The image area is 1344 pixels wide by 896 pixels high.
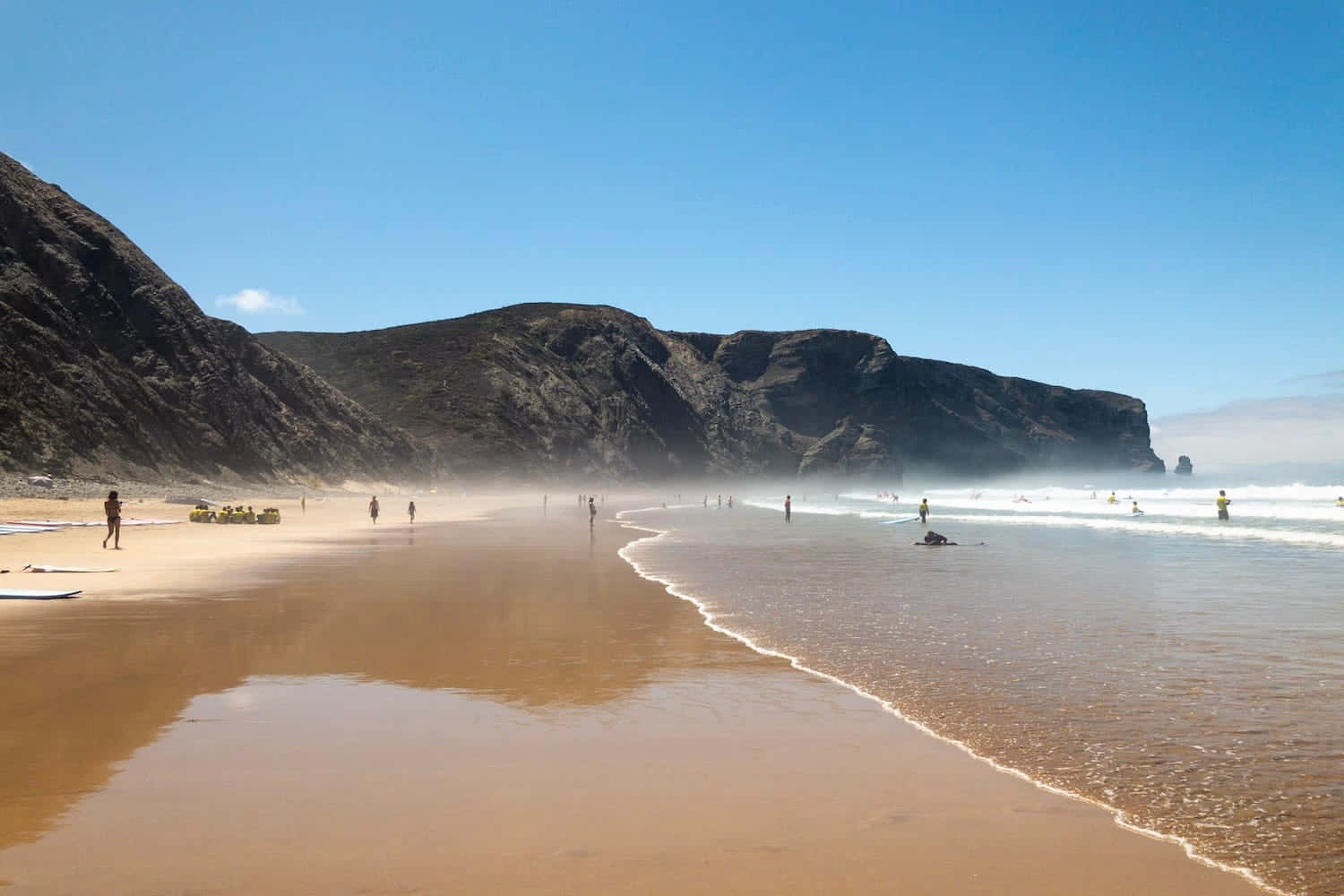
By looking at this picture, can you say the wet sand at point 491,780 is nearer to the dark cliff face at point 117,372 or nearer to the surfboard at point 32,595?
the surfboard at point 32,595

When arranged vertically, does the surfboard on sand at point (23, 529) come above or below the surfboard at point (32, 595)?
above

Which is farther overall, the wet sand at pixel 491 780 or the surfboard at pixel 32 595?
the surfboard at pixel 32 595

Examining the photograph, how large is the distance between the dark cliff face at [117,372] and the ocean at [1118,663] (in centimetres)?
5050

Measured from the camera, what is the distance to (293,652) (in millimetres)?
11031

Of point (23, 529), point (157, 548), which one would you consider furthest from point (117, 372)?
point (157, 548)

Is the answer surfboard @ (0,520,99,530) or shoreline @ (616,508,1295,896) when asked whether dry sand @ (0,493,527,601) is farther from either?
shoreline @ (616,508,1295,896)

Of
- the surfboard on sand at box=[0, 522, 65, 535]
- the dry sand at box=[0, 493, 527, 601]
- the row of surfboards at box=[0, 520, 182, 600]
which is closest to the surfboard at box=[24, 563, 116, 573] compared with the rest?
the row of surfboards at box=[0, 520, 182, 600]

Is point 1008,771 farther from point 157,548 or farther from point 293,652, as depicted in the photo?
point 157,548

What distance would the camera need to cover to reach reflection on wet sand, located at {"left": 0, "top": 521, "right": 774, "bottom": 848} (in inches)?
272

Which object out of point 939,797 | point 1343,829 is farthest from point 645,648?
point 1343,829

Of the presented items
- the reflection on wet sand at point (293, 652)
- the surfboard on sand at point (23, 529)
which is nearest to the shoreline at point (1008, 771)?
the reflection on wet sand at point (293, 652)

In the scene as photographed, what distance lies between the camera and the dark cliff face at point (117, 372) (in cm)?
5925

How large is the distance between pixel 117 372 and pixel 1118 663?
7522cm

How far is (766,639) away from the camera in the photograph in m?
12.4
